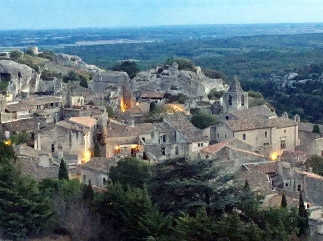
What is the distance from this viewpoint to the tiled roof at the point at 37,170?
28344mm

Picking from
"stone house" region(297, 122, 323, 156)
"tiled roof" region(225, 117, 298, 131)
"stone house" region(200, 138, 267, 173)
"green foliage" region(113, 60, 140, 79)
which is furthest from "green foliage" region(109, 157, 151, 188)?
"green foliage" region(113, 60, 140, 79)

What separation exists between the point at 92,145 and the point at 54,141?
9.37 feet

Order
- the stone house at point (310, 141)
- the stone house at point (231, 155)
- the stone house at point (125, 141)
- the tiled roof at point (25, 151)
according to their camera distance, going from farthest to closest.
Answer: the stone house at point (310, 141), the stone house at point (125, 141), the tiled roof at point (25, 151), the stone house at point (231, 155)

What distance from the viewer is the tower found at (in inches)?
1868

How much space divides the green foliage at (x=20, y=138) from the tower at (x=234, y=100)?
56.9 ft

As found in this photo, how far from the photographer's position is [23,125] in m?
37.8

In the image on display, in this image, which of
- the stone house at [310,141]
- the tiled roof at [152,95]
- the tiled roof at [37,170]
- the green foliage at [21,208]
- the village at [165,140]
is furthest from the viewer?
the tiled roof at [152,95]

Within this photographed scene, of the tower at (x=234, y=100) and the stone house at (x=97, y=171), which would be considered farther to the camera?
the tower at (x=234, y=100)

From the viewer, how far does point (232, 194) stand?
20859 mm

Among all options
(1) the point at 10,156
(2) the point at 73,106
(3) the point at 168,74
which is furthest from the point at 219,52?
(1) the point at 10,156

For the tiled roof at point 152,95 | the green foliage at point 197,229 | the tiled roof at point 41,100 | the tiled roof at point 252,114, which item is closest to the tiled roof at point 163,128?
the tiled roof at point 252,114

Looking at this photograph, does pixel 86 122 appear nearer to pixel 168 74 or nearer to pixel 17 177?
pixel 17 177

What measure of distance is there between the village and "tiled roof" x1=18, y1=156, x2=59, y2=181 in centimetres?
5

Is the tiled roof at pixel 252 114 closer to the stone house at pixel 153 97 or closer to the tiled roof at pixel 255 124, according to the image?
the tiled roof at pixel 255 124
